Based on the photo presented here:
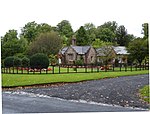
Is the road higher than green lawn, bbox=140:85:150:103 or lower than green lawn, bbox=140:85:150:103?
lower

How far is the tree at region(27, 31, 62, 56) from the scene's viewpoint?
16.5 ft

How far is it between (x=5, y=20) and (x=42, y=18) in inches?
19.9

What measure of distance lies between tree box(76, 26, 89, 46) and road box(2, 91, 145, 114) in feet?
2.83

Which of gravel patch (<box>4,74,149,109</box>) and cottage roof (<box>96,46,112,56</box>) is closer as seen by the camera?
gravel patch (<box>4,74,149,109</box>)

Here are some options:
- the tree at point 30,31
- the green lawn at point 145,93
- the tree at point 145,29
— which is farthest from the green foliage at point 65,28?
the green lawn at point 145,93

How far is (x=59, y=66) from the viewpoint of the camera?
206 inches

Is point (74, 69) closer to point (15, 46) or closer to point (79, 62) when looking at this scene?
point (79, 62)

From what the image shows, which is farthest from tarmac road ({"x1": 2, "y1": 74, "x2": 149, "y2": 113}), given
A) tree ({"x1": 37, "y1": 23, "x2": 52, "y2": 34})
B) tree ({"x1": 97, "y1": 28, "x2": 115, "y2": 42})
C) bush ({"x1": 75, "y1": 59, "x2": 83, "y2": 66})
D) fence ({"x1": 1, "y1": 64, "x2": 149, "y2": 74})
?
tree ({"x1": 37, "y1": 23, "x2": 52, "y2": 34})

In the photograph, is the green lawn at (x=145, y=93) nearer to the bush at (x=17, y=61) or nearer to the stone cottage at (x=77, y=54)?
the stone cottage at (x=77, y=54)

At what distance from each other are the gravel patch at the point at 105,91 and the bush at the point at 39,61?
31 cm

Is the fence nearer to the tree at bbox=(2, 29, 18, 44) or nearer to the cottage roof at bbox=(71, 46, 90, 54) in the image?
the cottage roof at bbox=(71, 46, 90, 54)

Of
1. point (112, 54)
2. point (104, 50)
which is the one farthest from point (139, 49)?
point (104, 50)

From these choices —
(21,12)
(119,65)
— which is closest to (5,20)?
(21,12)

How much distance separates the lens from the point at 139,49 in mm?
5316
